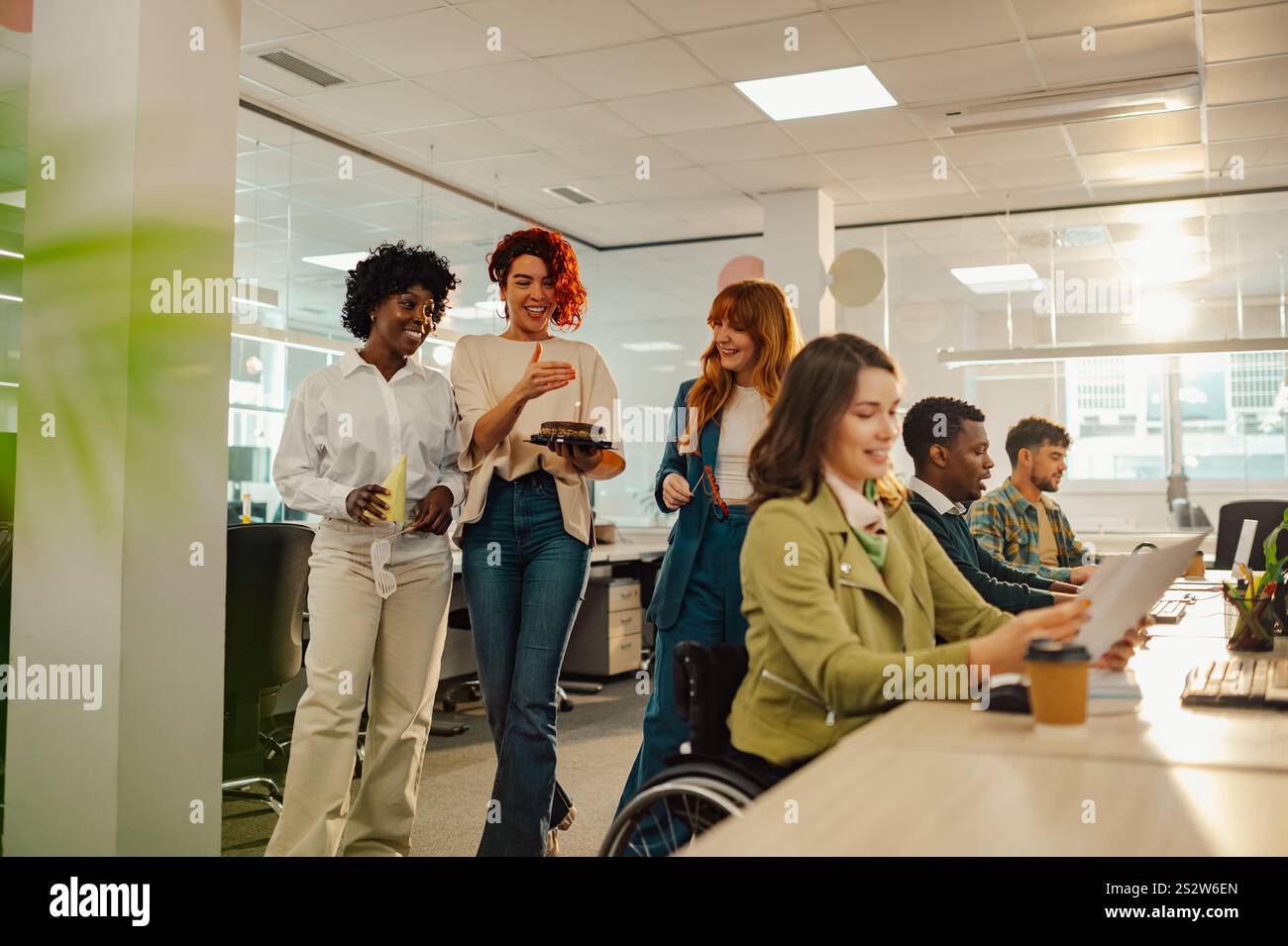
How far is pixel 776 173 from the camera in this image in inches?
269

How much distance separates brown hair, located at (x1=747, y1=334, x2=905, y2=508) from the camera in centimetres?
177

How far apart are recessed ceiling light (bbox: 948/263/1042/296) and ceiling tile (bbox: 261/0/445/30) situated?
17.6 ft

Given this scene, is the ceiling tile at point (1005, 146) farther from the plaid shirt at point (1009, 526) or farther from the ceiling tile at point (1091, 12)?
the plaid shirt at point (1009, 526)

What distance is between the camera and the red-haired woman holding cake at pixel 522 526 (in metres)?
2.65

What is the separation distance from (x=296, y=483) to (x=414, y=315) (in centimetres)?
52

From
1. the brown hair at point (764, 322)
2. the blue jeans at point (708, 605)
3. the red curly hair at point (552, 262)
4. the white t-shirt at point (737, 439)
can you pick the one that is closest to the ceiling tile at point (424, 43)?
the red curly hair at point (552, 262)

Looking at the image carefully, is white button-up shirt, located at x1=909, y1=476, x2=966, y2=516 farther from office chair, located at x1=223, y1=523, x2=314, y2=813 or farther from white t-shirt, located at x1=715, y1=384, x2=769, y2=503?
office chair, located at x1=223, y1=523, x2=314, y2=813

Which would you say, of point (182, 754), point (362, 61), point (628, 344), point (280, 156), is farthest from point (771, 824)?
point (628, 344)

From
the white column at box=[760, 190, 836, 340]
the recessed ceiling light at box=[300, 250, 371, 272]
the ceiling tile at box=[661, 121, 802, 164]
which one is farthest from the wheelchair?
the recessed ceiling light at box=[300, 250, 371, 272]

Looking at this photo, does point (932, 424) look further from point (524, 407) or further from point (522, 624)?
point (522, 624)

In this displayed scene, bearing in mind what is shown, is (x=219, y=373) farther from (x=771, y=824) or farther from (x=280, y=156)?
(x=280, y=156)

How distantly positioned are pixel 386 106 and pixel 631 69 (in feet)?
4.46

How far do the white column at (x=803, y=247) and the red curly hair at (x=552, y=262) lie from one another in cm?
450

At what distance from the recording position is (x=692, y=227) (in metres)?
8.20
